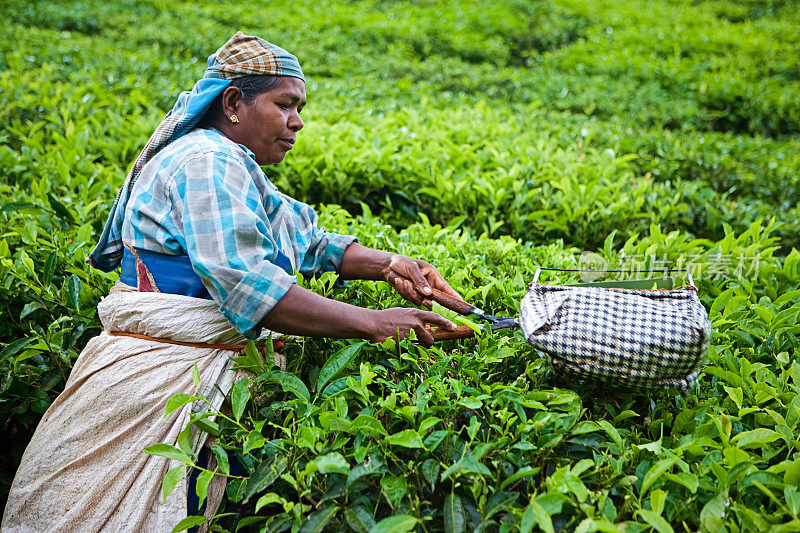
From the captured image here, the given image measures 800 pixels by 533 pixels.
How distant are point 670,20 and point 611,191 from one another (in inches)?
294

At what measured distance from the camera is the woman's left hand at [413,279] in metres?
2.12

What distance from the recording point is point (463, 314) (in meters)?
2.00

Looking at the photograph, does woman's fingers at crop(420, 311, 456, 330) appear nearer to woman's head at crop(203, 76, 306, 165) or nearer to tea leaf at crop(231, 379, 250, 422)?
tea leaf at crop(231, 379, 250, 422)

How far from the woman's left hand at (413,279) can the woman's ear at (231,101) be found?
75 cm

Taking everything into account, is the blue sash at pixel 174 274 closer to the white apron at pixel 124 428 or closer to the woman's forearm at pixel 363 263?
the white apron at pixel 124 428

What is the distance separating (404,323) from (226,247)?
1.84 feet

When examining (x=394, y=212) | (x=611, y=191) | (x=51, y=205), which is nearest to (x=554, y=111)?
(x=611, y=191)

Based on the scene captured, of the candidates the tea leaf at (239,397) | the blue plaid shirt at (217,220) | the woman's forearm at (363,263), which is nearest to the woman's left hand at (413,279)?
the woman's forearm at (363,263)

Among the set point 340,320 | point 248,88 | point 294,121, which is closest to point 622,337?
point 340,320

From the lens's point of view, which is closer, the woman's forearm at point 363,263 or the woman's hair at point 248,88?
the woman's hair at point 248,88

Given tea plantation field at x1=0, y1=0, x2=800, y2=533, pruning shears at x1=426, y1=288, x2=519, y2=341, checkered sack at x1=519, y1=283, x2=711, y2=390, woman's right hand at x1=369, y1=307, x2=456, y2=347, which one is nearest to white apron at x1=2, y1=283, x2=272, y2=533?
tea plantation field at x1=0, y1=0, x2=800, y2=533

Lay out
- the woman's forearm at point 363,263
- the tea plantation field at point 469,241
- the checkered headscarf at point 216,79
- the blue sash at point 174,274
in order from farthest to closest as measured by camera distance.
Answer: the woman's forearm at point 363,263, the checkered headscarf at point 216,79, the blue sash at point 174,274, the tea plantation field at point 469,241

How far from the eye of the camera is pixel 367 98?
5746 millimetres

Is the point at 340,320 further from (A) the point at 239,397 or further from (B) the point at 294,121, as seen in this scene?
(B) the point at 294,121
